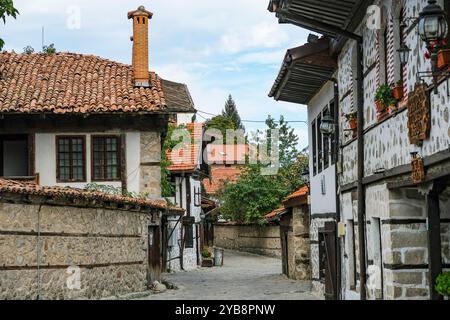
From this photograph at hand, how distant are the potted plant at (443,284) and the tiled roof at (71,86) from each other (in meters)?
12.8

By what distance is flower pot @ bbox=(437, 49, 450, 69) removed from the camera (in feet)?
26.9

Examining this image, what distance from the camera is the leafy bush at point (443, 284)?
31.1 feet

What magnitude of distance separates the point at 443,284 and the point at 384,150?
2.72 meters

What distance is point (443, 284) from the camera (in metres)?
9.54

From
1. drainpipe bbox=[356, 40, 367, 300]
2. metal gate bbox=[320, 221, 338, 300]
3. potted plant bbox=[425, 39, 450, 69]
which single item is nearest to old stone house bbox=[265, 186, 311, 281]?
metal gate bbox=[320, 221, 338, 300]

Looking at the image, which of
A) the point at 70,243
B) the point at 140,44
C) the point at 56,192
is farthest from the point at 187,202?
the point at 56,192

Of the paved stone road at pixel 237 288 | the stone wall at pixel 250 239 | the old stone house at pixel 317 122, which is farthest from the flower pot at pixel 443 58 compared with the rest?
the stone wall at pixel 250 239

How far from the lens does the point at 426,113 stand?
356 inches

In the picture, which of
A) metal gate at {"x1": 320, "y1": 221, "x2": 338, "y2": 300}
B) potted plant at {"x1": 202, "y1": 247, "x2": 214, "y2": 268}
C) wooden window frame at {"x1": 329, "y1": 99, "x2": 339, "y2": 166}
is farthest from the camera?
potted plant at {"x1": 202, "y1": 247, "x2": 214, "y2": 268}

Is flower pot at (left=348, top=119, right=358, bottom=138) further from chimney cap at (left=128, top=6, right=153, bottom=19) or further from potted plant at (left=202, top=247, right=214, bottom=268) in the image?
potted plant at (left=202, top=247, right=214, bottom=268)

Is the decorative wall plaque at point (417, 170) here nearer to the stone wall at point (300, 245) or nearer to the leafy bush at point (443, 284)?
the leafy bush at point (443, 284)

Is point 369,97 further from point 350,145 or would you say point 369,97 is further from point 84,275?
point 84,275

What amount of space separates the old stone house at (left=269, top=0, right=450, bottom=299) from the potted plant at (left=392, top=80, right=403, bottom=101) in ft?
0.06

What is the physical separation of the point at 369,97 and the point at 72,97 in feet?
37.2
